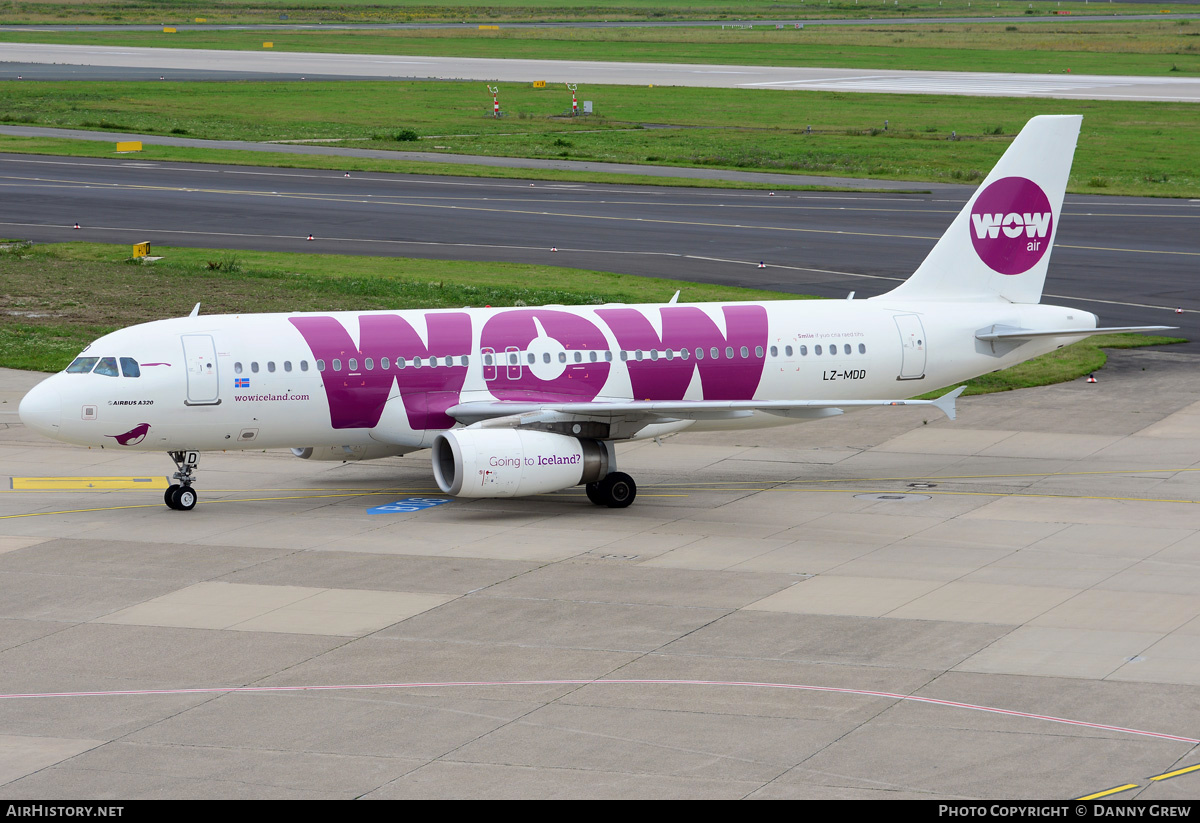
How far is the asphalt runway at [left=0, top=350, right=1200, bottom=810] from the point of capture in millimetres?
20469

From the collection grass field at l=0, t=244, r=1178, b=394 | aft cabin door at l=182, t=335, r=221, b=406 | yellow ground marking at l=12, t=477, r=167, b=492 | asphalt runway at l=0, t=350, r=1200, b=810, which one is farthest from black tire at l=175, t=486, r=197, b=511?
grass field at l=0, t=244, r=1178, b=394

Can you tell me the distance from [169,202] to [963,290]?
5148 cm

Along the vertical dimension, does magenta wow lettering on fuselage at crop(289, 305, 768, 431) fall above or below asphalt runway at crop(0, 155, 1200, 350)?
below

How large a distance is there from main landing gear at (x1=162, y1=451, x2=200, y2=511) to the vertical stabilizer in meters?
17.9

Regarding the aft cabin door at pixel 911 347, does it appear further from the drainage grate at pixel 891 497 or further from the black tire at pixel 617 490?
the black tire at pixel 617 490

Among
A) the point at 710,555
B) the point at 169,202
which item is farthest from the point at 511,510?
the point at 169,202

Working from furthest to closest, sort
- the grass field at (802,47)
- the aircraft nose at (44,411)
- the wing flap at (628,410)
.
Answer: the grass field at (802,47)
the wing flap at (628,410)
the aircraft nose at (44,411)

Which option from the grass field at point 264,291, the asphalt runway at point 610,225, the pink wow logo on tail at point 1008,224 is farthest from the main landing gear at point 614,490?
the asphalt runway at point 610,225

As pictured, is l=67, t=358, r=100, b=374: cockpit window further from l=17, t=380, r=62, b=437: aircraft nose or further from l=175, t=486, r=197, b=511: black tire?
l=175, t=486, r=197, b=511: black tire

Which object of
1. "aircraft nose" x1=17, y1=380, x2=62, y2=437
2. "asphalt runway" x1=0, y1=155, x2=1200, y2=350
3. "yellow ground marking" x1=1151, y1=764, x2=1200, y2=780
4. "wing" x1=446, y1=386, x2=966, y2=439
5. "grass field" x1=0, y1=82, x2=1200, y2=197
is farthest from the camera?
"grass field" x1=0, y1=82, x2=1200, y2=197

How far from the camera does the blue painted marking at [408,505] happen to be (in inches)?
1374

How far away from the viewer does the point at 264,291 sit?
57.1 m

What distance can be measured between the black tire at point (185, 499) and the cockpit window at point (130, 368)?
2.95 m

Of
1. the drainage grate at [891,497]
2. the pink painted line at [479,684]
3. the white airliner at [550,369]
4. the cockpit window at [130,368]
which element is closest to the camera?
the pink painted line at [479,684]
